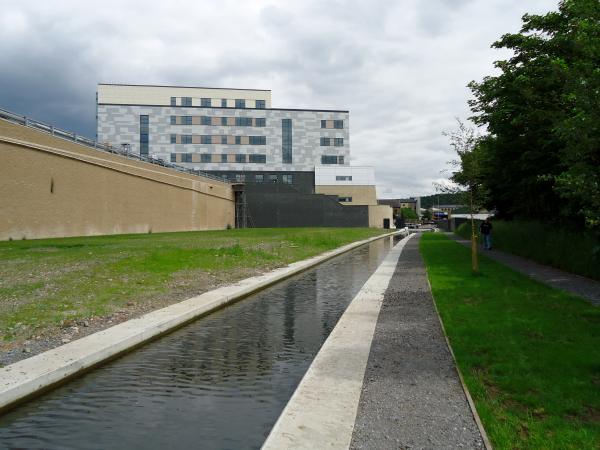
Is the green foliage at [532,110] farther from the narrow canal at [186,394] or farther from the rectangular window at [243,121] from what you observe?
the rectangular window at [243,121]

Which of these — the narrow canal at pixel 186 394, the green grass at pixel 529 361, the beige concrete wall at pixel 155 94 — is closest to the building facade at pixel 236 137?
the beige concrete wall at pixel 155 94

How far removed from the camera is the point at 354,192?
8994 centimetres

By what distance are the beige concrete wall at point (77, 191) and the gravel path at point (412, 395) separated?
26.3 m

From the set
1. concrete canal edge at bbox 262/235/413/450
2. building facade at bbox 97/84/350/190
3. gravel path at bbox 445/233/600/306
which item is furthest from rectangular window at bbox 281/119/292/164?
concrete canal edge at bbox 262/235/413/450

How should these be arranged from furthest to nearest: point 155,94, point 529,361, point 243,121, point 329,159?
point 155,94
point 329,159
point 243,121
point 529,361

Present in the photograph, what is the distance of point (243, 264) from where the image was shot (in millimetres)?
20078

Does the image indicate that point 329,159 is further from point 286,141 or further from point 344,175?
point 286,141

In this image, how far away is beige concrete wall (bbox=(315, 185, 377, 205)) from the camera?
88.9 meters

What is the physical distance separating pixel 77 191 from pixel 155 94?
66707 millimetres

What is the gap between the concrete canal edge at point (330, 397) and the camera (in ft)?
14.6

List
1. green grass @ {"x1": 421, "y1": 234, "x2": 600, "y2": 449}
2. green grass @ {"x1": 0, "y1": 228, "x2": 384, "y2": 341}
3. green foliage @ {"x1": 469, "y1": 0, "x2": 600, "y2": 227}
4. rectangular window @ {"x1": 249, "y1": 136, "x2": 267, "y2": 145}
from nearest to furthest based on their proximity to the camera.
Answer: green grass @ {"x1": 421, "y1": 234, "x2": 600, "y2": 449} → green grass @ {"x1": 0, "y1": 228, "x2": 384, "y2": 341} → green foliage @ {"x1": 469, "y1": 0, "x2": 600, "y2": 227} → rectangular window @ {"x1": 249, "y1": 136, "x2": 267, "y2": 145}

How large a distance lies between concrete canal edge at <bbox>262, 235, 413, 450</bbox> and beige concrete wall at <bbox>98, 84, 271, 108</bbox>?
309 feet

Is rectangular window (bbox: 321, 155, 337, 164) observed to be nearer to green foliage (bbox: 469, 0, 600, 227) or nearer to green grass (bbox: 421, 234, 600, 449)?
green foliage (bbox: 469, 0, 600, 227)

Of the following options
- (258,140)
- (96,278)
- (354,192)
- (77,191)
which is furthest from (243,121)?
(96,278)
